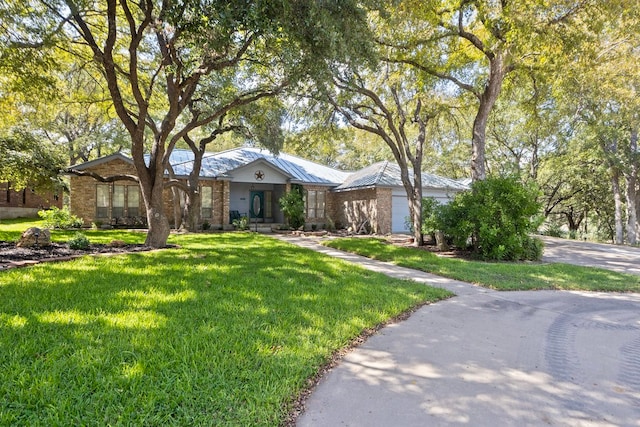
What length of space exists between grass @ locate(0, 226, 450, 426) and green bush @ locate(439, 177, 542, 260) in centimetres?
434

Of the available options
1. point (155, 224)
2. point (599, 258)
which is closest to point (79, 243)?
point (155, 224)

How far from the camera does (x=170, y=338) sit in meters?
3.36

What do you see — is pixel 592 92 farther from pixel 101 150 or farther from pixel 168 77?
pixel 101 150

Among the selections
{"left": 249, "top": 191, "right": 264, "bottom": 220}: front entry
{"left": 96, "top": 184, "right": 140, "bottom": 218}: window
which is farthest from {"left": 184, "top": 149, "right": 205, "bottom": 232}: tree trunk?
{"left": 249, "top": 191, "right": 264, "bottom": 220}: front entry

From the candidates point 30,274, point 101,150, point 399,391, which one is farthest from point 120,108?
point 101,150

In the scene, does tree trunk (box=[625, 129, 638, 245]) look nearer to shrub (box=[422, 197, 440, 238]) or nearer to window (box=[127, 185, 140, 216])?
shrub (box=[422, 197, 440, 238])

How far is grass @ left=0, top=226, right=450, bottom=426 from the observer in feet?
7.64

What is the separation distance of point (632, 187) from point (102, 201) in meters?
29.1

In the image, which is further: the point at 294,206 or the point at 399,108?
the point at 294,206

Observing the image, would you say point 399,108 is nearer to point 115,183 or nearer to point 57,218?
point 115,183

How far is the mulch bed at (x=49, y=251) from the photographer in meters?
7.32

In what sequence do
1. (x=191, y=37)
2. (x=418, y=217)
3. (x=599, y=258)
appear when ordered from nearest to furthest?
(x=191, y=37) < (x=599, y=258) < (x=418, y=217)

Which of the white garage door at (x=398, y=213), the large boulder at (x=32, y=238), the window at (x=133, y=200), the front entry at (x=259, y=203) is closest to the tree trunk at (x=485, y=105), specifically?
the white garage door at (x=398, y=213)

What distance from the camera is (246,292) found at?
524cm
